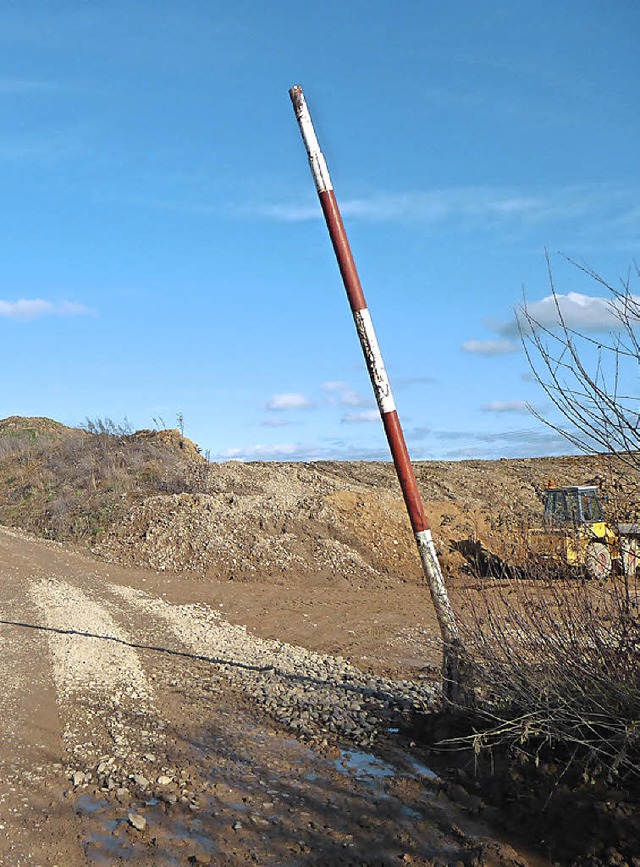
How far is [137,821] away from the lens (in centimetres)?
541

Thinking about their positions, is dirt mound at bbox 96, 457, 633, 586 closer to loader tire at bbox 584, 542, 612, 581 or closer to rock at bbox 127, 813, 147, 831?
loader tire at bbox 584, 542, 612, 581

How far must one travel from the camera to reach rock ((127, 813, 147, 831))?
211 inches

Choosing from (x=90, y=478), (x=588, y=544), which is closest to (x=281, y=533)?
(x=90, y=478)

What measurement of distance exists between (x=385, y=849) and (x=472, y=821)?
79cm

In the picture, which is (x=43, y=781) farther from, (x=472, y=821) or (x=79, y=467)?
(x=79, y=467)

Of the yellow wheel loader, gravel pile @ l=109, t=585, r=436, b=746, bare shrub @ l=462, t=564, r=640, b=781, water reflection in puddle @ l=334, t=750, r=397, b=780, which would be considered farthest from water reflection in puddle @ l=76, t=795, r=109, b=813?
the yellow wheel loader

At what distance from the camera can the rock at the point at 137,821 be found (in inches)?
211

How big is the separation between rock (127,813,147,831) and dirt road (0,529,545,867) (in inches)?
0.6

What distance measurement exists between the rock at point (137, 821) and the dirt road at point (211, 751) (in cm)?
1

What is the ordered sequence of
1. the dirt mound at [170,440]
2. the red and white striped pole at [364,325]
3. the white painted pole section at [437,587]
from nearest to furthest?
the white painted pole section at [437,587] < the red and white striped pole at [364,325] < the dirt mound at [170,440]

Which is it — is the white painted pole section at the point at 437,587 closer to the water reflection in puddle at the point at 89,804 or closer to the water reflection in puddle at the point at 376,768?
the water reflection in puddle at the point at 376,768

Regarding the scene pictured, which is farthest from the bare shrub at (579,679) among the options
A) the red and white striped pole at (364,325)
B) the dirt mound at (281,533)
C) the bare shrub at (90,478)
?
the bare shrub at (90,478)

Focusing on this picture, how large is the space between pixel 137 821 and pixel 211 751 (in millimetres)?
1470

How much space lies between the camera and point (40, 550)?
17859mm
